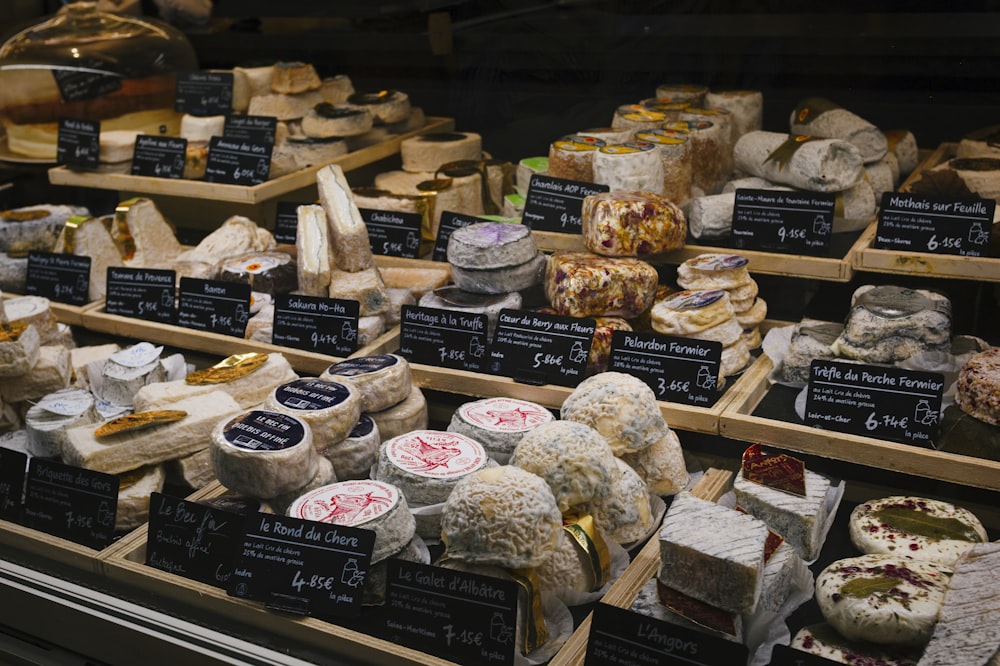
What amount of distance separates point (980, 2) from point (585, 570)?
1.45m

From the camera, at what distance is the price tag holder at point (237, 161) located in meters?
2.89

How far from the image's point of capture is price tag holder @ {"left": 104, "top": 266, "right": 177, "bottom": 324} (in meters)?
2.54

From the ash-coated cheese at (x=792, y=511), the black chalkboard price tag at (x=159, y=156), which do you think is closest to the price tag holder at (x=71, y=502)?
the ash-coated cheese at (x=792, y=511)

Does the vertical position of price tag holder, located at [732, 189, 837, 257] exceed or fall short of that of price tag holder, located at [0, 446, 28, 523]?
it exceeds it

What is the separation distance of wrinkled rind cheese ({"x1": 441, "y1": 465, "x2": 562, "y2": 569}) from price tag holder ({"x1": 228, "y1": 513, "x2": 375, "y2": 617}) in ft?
0.45

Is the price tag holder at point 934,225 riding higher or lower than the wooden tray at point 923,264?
higher

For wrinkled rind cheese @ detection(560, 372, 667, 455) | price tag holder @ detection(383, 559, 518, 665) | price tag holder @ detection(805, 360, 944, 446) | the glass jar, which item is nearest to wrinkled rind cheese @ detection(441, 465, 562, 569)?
price tag holder @ detection(383, 559, 518, 665)

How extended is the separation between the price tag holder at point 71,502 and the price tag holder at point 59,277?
971 millimetres

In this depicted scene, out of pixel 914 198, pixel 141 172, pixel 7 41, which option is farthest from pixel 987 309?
pixel 7 41

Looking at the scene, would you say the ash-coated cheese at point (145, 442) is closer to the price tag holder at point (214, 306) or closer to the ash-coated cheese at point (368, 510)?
the ash-coated cheese at point (368, 510)

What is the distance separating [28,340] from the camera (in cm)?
212

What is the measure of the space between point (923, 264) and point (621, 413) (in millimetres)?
836

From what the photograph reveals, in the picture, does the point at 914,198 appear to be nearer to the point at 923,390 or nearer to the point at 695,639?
the point at 923,390

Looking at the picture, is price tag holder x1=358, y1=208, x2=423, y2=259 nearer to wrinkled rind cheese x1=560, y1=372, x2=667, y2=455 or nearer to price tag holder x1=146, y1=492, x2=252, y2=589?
wrinkled rind cheese x1=560, y1=372, x2=667, y2=455
